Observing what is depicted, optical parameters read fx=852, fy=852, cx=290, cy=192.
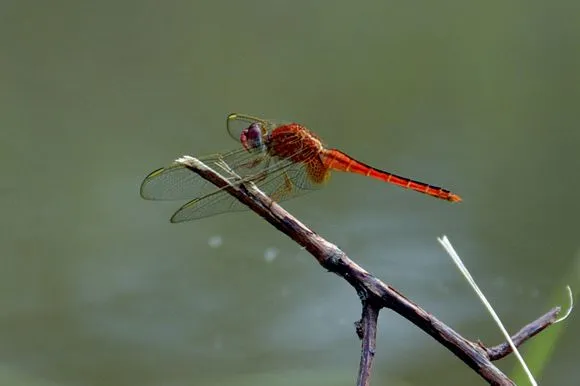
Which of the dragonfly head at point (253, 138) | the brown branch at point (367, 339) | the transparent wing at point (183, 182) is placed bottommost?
the brown branch at point (367, 339)

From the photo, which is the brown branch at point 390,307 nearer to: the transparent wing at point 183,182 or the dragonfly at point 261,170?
the dragonfly at point 261,170

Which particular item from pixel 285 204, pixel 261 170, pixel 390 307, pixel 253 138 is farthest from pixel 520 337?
pixel 285 204

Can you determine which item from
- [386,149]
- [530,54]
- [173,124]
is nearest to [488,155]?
[386,149]

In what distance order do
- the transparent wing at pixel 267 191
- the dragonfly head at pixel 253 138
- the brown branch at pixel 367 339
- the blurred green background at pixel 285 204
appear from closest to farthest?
the brown branch at pixel 367 339
the transparent wing at pixel 267 191
the dragonfly head at pixel 253 138
the blurred green background at pixel 285 204

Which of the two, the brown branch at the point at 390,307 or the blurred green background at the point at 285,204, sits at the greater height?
the blurred green background at the point at 285,204

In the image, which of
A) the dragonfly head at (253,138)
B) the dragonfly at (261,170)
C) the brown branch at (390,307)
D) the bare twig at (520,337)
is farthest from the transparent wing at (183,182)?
the bare twig at (520,337)

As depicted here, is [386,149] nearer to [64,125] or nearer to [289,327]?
[289,327]
